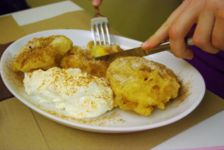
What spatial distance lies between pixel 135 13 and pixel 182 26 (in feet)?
4.87

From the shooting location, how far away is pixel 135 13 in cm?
219

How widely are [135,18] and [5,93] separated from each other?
1.54 m

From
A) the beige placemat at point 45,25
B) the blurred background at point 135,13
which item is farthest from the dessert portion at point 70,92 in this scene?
the blurred background at point 135,13

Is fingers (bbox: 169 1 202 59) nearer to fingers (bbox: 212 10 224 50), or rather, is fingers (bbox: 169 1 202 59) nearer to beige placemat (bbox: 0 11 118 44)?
fingers (bbox: 212 10 224 50)

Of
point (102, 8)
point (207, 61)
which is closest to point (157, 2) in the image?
point (102, 8)

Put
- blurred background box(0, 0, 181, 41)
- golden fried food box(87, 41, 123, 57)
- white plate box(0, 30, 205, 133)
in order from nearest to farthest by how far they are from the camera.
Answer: white plate box(0, 30, 205, 133)
golden fried food box(87, 41, 123, 57)
blurred background box(0, 0, 181, 41)

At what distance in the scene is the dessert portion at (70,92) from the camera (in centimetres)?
66

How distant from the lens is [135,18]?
2.20 metres

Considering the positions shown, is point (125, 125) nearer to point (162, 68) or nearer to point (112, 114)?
point (112, 114)

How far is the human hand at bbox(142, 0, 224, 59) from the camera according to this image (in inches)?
27.9

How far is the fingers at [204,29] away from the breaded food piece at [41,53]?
13.5 inches

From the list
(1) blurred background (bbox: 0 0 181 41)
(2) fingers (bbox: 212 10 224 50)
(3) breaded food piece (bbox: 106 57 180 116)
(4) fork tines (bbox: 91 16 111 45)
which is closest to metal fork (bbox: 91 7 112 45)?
(4) fork tines (bbox: 91 16 111 45)

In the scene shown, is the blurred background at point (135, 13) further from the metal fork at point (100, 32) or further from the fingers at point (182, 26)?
the fingers at point (182, 26)

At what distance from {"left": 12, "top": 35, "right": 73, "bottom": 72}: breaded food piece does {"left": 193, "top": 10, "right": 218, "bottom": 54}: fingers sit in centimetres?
34
